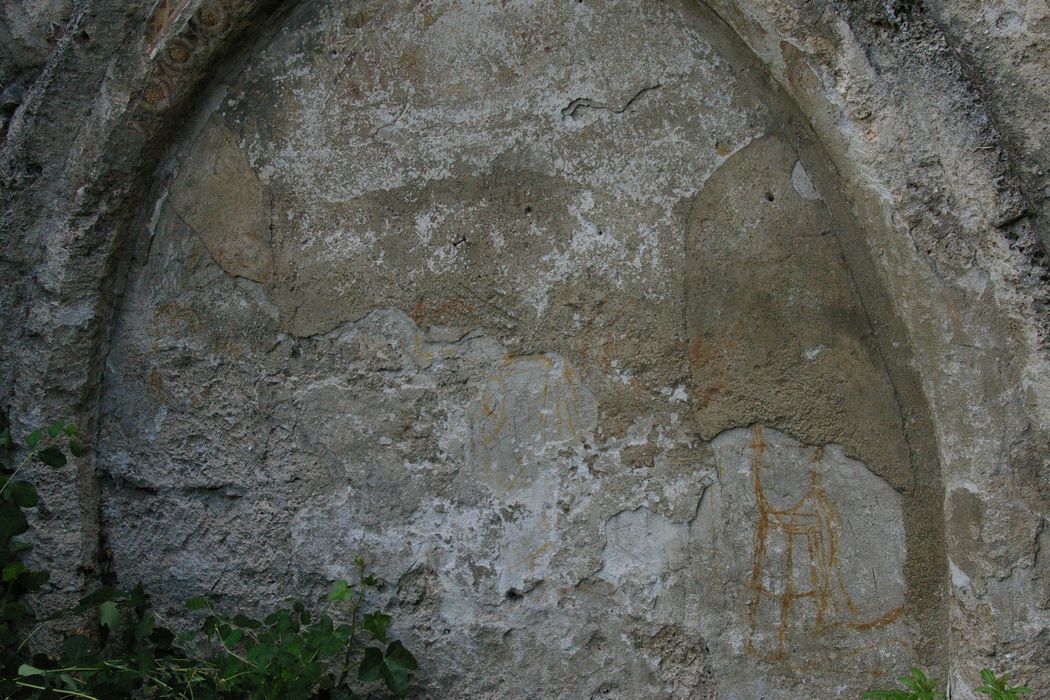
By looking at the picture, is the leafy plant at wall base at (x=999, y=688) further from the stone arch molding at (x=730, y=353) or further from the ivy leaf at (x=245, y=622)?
the ivy leaf at (x=245, y=622)

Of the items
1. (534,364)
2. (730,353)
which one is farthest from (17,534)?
(730,353)

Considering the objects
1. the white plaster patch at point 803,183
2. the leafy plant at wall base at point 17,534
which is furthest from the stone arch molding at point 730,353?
the leafy plant at wall base at point 17,534

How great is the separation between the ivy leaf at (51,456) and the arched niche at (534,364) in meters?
0.25

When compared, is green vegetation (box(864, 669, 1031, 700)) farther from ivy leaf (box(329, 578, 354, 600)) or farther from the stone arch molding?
ivy leaf (box(329, 578, 354, 600))

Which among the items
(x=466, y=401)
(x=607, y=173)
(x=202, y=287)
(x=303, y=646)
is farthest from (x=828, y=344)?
(x=202, y=287)

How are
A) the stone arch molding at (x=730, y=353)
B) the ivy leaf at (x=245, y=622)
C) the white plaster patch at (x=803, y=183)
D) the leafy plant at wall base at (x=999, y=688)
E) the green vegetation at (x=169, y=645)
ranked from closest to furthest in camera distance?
the leafy plant at wall base at (x=999, y=688)
the stone arch molding at (x=730, y=353)
the white plaster patch at (x=803, y=183)
the green vegetation at (x=169, y=645)
the ivy leaf at (x=245, y=622)

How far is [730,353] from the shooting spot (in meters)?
2.28

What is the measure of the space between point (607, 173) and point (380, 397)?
2.83 ft

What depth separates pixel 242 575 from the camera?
2617mm

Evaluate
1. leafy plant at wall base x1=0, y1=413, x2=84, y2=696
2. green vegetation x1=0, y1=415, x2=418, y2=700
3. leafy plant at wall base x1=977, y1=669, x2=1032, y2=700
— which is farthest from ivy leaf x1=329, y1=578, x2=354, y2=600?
leafy plant at wall base x1=977, y1=669, x2=1032, y2=700

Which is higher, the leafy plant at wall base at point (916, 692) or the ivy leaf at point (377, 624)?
the ivy leaf at point (377, 624)

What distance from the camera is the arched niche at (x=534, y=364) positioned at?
7.34 ft

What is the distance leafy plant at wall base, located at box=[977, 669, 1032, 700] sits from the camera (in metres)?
1.81

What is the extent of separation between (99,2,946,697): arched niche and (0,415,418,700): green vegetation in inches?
4.2
